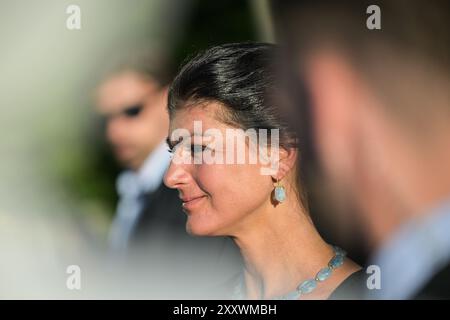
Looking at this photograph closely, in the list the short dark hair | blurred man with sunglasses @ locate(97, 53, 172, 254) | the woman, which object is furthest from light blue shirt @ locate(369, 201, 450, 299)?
blurred man with sunglasses @ locate(97, 53, 172, 254)

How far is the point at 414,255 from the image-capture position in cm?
249

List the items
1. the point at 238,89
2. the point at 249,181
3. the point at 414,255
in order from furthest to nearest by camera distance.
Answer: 1. the point at 414,255
2. the point at 249,181
3. the point at 238,89

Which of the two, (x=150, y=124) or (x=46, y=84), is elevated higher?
(x=46, y=84)

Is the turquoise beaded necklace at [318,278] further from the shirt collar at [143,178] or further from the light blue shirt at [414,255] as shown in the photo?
the shirt collar at [143,178]

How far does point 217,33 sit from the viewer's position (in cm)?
239

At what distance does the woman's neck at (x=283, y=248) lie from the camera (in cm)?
205

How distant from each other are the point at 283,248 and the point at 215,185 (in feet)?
0.98

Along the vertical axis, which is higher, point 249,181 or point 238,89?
point 238,89

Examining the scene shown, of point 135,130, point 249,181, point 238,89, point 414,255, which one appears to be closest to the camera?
point 238,89

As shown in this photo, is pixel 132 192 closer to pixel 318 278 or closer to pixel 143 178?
pixel 143 178

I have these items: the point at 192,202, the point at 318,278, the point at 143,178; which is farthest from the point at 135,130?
the point at 318,278

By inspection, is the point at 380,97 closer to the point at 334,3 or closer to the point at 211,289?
the point at 334,3

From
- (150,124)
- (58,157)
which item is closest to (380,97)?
(150,124)
